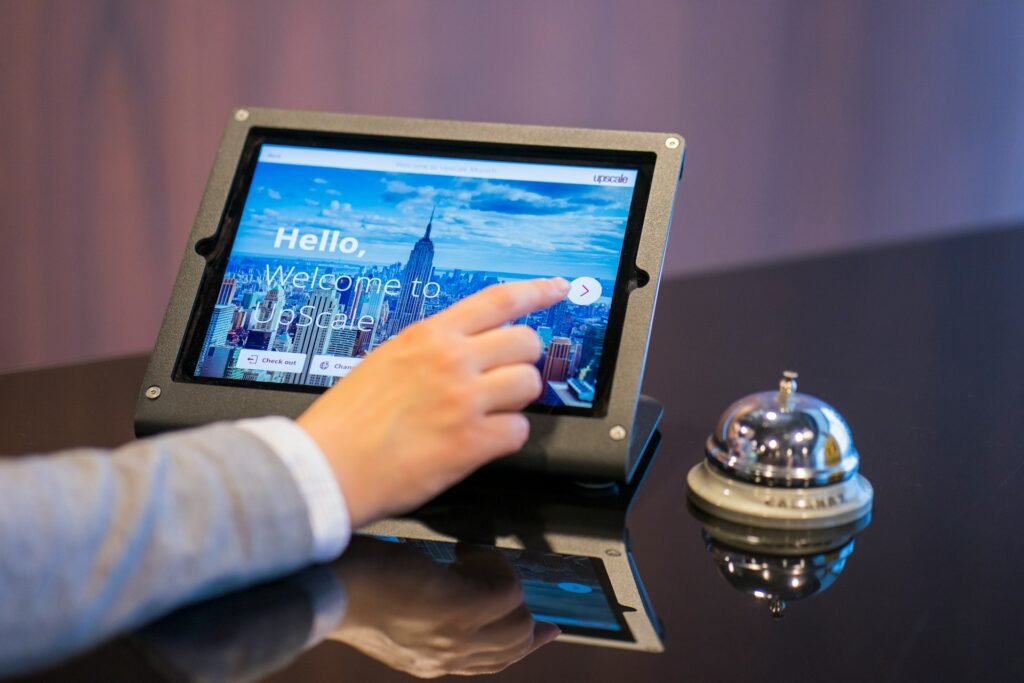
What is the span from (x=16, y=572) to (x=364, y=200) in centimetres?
51

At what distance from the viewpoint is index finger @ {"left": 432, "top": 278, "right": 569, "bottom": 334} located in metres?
0.82

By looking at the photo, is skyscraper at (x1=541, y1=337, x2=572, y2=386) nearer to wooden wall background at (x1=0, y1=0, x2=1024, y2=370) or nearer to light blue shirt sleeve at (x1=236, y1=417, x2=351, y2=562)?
light blue shirt sleeve at (x1=236, y1=417, x2=351, y2=562)

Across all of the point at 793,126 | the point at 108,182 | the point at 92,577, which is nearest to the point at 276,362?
the point at 92,577

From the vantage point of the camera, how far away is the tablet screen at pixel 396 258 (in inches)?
36.2

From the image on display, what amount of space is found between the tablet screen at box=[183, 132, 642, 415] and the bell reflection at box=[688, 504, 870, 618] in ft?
0.50

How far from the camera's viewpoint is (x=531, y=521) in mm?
844

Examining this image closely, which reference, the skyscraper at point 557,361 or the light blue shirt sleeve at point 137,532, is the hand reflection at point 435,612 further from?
the skyscraper at point 557,361

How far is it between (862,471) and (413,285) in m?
0.40

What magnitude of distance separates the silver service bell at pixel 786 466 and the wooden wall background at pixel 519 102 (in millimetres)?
1907

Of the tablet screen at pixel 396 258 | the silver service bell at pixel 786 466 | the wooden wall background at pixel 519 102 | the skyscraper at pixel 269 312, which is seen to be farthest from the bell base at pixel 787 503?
the wooden wall background at pixel 519 102

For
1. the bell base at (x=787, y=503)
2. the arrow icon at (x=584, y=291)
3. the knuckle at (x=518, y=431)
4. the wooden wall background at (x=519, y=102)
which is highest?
the wooden wall background at (x=519, y=102)

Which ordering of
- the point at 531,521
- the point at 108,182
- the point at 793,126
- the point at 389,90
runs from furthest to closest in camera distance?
the point at 793,126 → the point at 389,90 → the point at 108,182 → the point at 531,521

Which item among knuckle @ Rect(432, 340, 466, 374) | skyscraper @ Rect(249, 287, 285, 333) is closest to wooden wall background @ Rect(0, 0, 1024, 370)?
skyscraper @ Rect(249, 287, 285, 333)

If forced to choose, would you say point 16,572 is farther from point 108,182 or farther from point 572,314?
point 108,182
